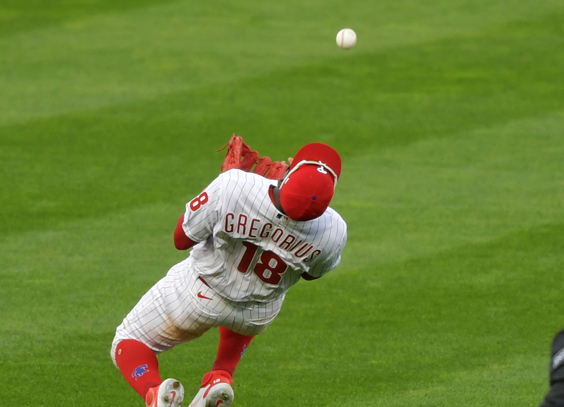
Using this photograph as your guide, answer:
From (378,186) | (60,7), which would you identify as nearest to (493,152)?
(378,186)

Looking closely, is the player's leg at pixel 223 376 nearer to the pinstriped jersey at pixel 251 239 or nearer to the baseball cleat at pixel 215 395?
the baseball cleat at pixel 215 395

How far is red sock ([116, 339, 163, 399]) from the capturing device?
414 centimetres

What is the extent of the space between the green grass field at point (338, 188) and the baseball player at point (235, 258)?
3.02 feet

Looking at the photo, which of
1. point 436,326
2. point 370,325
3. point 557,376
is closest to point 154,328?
point 557,376

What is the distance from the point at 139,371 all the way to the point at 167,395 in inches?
11.9

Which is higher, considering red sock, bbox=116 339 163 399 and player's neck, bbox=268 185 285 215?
player's neck, bbox=268 185 285 215

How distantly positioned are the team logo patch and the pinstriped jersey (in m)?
0.43

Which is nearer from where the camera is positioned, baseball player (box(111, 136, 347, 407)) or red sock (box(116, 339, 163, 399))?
baseball player (box(111, 136, 347, 407))

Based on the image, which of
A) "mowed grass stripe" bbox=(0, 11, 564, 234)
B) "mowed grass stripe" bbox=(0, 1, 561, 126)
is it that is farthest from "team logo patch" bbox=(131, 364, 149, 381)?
"mowed grass stripe" bbox=(0, 1, 561, 126)

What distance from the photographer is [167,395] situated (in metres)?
3.93

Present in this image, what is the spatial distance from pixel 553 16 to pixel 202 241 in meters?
10.8

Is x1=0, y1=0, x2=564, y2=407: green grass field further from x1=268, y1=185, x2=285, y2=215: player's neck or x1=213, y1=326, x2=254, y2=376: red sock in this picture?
x1=268, y1=185, x2=285, y2=215: player's neck

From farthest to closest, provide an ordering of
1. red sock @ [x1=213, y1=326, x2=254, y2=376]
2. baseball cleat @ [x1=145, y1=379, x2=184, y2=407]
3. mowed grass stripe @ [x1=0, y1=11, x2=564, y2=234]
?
mowed grass stripe @ [x1=0, y1=11, x2=564, y2=234] < red sock @ [x1=213, y1=326, x2=254, y2=376] < baseball cleat @ [x1=145, y1=379, x2=184, y2=407]

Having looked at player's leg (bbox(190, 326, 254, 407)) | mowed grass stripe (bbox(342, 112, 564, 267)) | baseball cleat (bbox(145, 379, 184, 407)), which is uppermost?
baseball cleat (bbox(145, 379, 184, 407))
